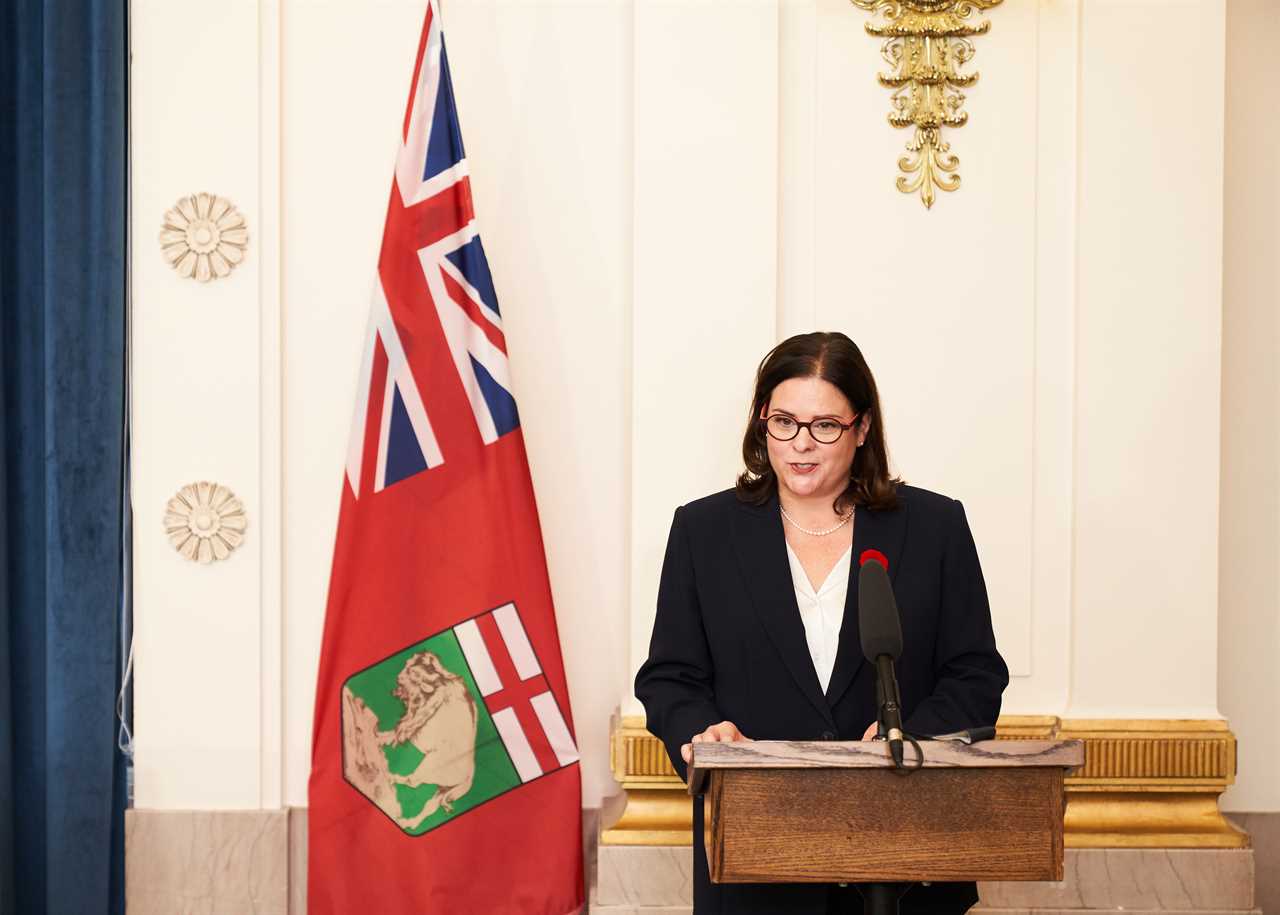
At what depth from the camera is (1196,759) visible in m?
3.37

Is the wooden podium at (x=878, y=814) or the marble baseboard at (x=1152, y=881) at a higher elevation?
the wooden podium at (x=878, y=814)

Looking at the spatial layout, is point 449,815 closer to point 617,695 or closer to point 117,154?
point 617,695

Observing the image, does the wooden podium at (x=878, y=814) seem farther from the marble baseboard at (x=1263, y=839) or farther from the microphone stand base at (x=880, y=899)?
the marble baseboard at (x=1263, y=839)

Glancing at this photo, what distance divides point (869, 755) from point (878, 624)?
7.2 inches

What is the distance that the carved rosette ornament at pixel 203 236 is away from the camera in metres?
3.52

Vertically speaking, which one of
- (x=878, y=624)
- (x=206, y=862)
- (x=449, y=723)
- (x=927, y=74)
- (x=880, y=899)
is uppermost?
(x=927, y=74)

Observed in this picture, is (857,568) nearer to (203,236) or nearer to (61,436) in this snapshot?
(203,236)

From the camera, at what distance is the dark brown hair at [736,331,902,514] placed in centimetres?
227

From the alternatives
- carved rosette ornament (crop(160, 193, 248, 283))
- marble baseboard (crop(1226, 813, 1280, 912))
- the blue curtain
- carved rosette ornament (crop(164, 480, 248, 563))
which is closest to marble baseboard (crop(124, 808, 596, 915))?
the blue curtain

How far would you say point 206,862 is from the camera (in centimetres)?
355

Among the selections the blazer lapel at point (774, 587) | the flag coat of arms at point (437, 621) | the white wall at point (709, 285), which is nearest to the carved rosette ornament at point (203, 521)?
the white wall at point (709, 285)

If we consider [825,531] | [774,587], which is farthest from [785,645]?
[825,531]

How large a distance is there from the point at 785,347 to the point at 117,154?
89.1 inches

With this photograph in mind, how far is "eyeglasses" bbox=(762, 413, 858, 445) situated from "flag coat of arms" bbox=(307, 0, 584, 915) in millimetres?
1296
